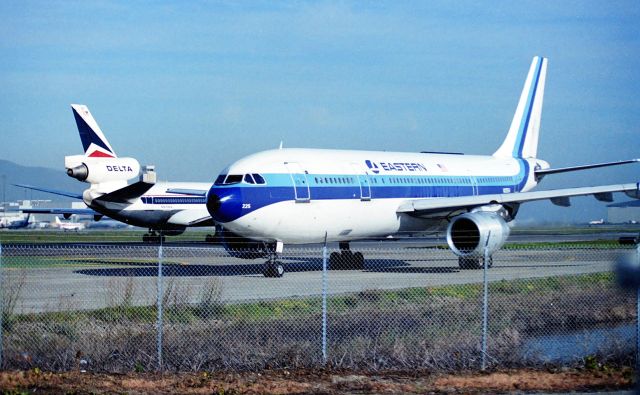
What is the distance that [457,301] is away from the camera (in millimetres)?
18453

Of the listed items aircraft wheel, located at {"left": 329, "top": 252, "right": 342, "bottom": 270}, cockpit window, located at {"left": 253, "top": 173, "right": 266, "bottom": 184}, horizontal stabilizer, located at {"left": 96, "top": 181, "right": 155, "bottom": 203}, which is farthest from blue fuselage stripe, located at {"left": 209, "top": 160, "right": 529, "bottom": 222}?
horizontal stabilizer, located at {"left": 96, "top": 181, "right": 155, "bottom": 203}

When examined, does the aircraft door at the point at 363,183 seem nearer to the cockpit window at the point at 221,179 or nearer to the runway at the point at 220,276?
the runway at the point at 220,276

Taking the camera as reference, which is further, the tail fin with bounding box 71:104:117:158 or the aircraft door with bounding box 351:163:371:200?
the tail fin with bounding box 71:104:117:158

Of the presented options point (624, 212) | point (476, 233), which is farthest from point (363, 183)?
point (624, 212)

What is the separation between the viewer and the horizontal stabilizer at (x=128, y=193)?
4531 cm

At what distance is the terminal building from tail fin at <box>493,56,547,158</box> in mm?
5113

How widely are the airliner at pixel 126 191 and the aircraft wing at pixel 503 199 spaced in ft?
60.6

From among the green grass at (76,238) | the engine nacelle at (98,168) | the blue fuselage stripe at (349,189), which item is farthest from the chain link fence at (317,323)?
the green grass at (76,238)

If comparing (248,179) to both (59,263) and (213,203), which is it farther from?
(59,263)

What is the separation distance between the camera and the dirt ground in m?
10.4

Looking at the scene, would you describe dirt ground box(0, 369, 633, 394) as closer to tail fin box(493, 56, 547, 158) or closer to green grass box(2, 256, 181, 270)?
green grass box(2, 256, 181, 270)

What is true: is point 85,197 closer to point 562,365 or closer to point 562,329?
point 562,329

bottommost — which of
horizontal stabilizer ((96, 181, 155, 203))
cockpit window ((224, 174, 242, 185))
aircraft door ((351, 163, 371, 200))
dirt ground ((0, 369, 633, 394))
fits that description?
dirt ground ((0, 369, 633, 394))

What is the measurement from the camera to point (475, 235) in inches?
1053
